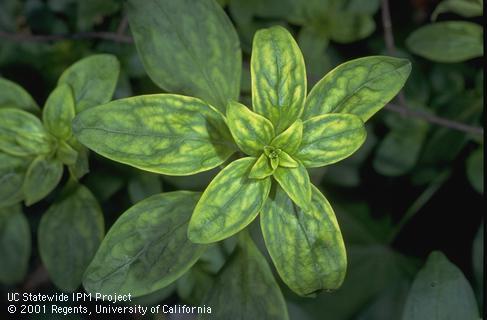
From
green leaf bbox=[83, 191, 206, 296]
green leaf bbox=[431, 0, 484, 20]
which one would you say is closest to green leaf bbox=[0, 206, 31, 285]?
green leaf bbox=[83, 191, 206, 296]

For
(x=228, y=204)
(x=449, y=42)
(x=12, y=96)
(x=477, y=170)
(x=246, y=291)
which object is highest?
(x=12, y=96)

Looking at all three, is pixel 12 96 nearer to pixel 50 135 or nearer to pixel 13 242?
pixel 50 135

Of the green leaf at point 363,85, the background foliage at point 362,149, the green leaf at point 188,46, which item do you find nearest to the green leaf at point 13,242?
the background foliage at point 362,149

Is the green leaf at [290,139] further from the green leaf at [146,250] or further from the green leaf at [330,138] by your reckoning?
the green leaf at [146,250]

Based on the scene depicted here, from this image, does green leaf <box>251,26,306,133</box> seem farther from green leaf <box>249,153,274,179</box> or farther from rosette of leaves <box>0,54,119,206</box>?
rosette of leaves <box>0,54,119,206</box>

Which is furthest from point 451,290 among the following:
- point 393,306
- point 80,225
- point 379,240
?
point 80,225

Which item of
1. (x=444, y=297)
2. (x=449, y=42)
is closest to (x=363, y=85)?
(x=444, y=297)

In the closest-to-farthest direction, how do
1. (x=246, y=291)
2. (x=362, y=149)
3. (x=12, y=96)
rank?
(x=246, y=291) < (x=12, y=96) < (x=362, y=149)
